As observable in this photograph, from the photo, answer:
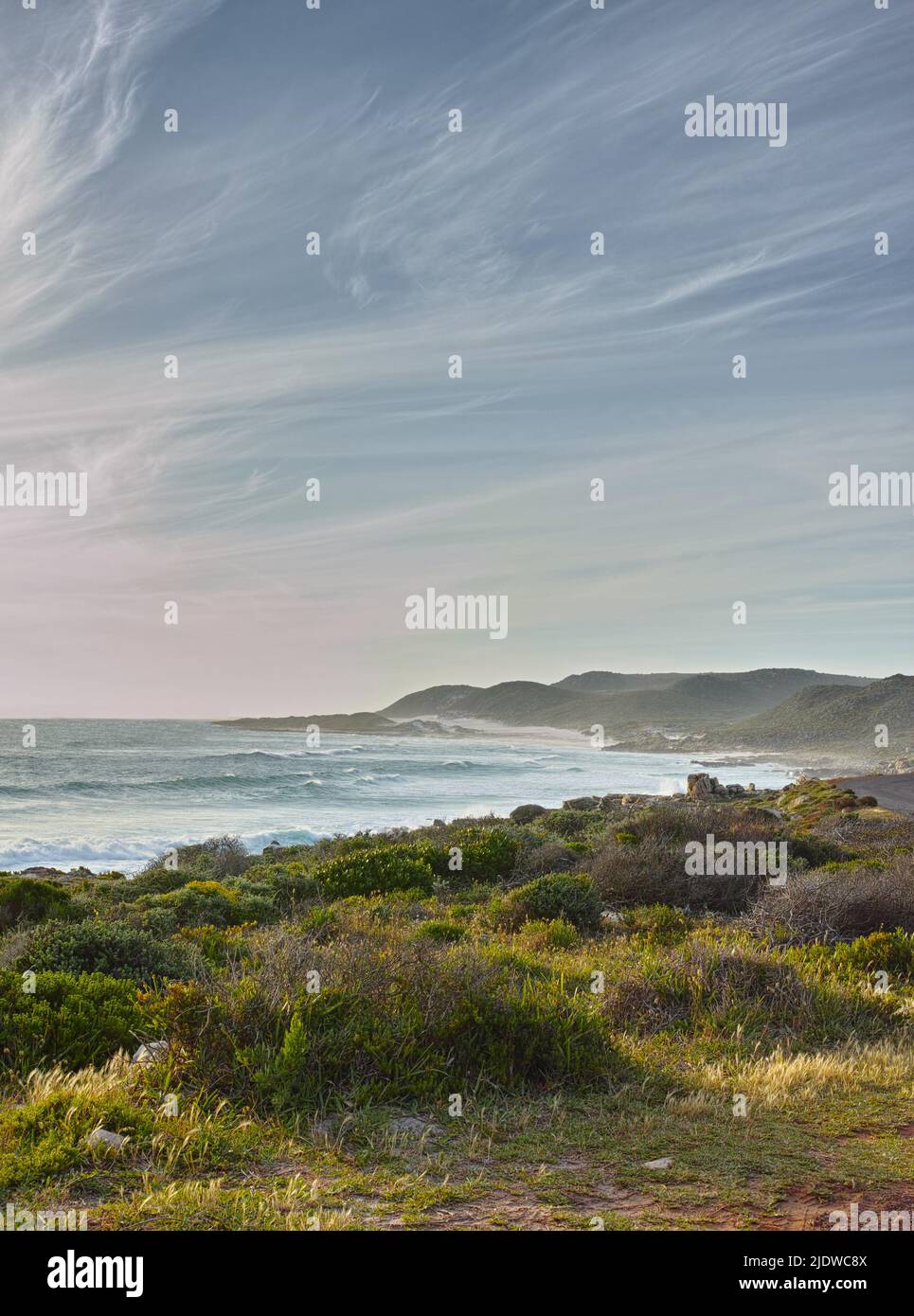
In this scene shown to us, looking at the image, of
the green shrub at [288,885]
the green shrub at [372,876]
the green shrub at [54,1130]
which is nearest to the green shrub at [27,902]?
the green shrub at [288,885]

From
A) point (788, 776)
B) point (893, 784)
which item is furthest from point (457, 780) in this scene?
point (893, 784)

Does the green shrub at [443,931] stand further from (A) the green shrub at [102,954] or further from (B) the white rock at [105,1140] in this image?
(B) the white rock at [105,1140]

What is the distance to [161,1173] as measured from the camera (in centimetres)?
452

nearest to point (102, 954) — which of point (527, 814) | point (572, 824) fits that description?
point (572, 824)

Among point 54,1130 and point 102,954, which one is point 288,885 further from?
point 54,1130

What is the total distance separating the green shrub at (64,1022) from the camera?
6.47 m

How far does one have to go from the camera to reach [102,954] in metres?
8.84

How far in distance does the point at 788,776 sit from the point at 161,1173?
7782 centimetres

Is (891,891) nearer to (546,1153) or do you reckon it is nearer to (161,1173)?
(546,1153)

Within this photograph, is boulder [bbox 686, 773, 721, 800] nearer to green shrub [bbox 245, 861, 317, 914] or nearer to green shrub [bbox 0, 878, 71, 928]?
green shrub [bbox 245, 861, 317, 914]

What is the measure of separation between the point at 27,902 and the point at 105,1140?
9.58 meters

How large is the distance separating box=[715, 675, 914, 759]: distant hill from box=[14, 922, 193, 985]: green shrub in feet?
361

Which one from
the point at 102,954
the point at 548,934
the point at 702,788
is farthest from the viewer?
the point at 702,788

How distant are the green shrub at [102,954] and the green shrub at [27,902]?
3.98m
